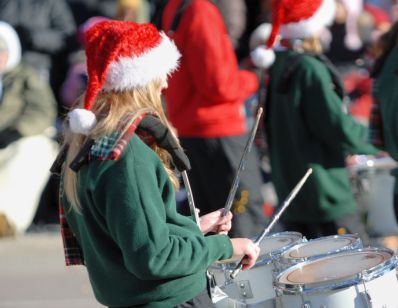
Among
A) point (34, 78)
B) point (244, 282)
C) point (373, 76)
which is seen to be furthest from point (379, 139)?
point (34, 78)

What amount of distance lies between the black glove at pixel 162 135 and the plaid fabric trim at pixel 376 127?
212cm

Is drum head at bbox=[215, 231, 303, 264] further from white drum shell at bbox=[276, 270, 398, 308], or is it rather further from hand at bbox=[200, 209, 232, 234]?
white drum shell at bbox=[276, 270, 398, 308]

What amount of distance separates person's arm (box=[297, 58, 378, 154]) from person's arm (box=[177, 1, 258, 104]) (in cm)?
60

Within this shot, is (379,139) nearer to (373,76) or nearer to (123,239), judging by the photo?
(373,76)

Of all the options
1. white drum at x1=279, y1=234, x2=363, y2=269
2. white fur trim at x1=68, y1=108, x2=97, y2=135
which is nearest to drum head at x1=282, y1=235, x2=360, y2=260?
white drum at x1=279, y1=234, x2=363, y2=269

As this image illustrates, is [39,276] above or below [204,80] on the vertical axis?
below

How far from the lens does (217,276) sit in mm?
3791

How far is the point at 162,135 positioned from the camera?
3.28 m

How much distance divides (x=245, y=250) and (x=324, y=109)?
2.39 meters

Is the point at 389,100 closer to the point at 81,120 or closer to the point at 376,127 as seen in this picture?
the point at 376,127

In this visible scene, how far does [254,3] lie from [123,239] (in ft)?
21.9

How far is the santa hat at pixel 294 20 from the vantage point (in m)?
4.55

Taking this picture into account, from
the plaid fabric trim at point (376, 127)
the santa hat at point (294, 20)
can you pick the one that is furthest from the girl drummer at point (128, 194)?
the plaid fabric trim at point (376, 127)

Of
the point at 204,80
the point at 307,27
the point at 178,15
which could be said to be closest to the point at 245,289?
the point at 307,27
